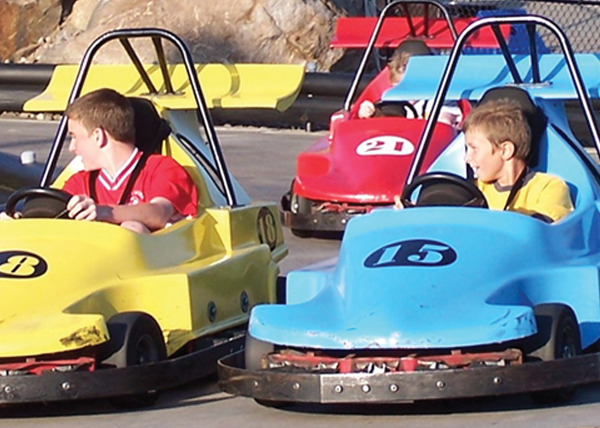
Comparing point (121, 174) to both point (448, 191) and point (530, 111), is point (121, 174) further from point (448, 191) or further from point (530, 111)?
point (530, 111)

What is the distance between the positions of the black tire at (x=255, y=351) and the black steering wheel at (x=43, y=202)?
3.41ft

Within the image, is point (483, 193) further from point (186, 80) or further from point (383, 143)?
point (383, 143)

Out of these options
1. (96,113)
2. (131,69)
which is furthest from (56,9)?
(96,113)

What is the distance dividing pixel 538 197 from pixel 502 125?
0.29 m

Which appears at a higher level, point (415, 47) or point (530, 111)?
point (530, 111)

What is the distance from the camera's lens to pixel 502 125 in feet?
17.7

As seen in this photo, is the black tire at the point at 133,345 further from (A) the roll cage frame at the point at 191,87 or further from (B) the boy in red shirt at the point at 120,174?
(A) the roll cage frame at the point at 191,87

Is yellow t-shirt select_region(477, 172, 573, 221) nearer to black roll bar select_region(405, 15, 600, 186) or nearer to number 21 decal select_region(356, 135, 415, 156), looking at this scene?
black roll bar select_region(405, 15, 600, 186)

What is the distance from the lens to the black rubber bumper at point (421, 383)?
4.49 meters

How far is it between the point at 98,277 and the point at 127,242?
0.21 metres

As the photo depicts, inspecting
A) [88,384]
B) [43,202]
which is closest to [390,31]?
[43,202]

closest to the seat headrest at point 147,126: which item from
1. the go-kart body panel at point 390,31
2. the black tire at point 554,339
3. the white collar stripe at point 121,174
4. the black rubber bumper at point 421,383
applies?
the white collar stripe at point 121,174

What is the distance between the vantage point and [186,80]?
676 centimetres

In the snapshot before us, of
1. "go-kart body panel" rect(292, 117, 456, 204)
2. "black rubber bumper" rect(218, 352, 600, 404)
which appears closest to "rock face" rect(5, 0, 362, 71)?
"go-kart body panel" rect(292, 117, 456, 204)
